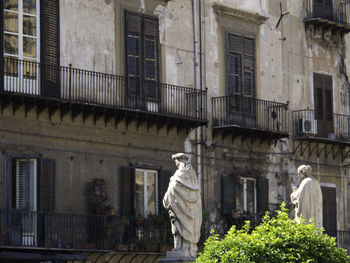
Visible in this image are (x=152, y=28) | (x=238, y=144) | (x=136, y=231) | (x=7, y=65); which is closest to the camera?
(x=7, y=65)

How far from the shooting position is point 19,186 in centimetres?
2816

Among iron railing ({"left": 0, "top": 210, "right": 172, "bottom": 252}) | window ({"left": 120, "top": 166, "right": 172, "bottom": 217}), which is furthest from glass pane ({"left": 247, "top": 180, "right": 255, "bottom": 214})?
iron railing ({"left": 0, "top": 210, "right": 172, "bottom": 252})

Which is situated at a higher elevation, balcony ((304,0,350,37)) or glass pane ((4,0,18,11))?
balcony ((304,0,350,37))

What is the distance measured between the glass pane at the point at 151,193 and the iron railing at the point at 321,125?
21.0ft

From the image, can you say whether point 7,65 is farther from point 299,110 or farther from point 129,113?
point 299,110

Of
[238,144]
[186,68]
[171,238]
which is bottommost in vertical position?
[171,238]

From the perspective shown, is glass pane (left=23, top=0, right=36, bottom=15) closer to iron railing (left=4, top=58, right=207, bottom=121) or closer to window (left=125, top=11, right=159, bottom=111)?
iron railing (left=4, top=58, right=207, bottom=121)

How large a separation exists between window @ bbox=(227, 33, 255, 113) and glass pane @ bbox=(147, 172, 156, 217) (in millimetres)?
3894

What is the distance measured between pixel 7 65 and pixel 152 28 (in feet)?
18.3

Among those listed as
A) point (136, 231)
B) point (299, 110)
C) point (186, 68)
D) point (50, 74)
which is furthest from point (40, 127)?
point (299, 110)

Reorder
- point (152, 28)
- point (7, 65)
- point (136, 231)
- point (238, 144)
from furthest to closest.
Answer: point (238, 144) → point (152, 28) → point (136, 231) → point (7, 65)

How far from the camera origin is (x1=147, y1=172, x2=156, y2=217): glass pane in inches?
1235

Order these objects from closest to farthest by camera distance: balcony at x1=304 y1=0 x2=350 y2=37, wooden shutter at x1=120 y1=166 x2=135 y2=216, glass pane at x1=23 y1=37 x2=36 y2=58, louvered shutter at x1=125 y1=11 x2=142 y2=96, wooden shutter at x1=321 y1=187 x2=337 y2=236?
glass pane at x1=23 y1=37 x2=36 y2=58 < wooden shutter at x1=120 y1=166 x2=135 y2=216 < louvered shutter at x1=125 y1=11 x2=142 y2=96 < wooden shutter at x1=321 y1=187 x2=337 y2=236 < balcony at x1=304 y1=0 x2=350 y2=37

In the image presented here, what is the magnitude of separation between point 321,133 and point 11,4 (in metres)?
12.5
